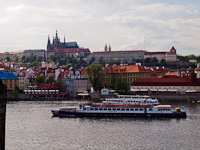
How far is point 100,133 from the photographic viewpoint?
37.1 metres

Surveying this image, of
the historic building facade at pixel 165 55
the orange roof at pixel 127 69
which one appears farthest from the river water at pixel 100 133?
the historic building facade at pixel 165 55

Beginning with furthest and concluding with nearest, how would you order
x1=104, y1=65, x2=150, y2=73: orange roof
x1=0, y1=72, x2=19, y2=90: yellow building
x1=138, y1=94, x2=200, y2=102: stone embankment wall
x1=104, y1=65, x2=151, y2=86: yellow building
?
x1=104, y1=65, x2=150, y2=73: orange roof, x1=104, y1=65, x2=151, y2=86: yellow building, x1=0, y1=72, x2=19, y2=90: yellow building, x1=138, y1=94, x2=200, y2=102: stone embankment wall

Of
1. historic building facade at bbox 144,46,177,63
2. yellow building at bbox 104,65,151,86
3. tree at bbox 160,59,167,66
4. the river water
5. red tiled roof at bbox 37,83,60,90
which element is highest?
historic building facade at bbox 144,46,177,63

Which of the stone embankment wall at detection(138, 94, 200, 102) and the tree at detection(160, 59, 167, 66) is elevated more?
the tree at detection(160, 59, 167, 66)

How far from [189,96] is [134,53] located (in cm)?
11583

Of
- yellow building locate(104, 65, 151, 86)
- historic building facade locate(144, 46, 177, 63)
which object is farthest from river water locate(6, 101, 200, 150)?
historic building facade locate(144, 46, 177, 63)

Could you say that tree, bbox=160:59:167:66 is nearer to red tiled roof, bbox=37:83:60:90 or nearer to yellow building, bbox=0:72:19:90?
yellow building, bbox=0:72:19:90

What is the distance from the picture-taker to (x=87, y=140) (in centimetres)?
3381

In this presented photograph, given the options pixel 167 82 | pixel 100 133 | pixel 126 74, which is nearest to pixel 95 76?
pixel 126 74

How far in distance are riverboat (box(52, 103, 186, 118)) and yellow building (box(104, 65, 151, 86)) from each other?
40.6 meters

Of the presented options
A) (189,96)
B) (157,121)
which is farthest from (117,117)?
(189,96)

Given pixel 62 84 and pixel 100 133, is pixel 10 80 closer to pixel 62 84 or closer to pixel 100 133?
pixel 62 84

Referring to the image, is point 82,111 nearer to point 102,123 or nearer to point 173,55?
Result: point 102,123

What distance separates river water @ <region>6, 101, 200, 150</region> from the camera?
31.6 metres
